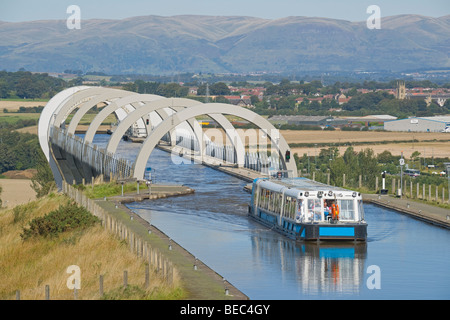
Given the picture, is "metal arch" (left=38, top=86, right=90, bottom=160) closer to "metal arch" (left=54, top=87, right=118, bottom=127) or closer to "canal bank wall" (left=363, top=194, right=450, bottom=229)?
"metal arch" (left=54, top=87, right=118, bottom=127)

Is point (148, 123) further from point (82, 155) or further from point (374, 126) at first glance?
point (374, 126)

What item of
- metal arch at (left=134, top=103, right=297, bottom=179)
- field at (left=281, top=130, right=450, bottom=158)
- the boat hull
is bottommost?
field at (left=281, top=130, right=450, bottom=158)

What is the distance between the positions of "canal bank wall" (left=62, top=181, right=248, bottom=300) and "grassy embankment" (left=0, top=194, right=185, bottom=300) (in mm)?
348

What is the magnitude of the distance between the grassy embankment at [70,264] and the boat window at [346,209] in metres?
9.00

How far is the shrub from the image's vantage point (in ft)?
123

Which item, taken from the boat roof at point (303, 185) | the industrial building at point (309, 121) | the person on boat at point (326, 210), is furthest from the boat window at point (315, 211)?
the industrial building at point (309, 121)

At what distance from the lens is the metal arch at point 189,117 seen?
53.8 meters

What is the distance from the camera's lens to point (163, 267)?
26188mm

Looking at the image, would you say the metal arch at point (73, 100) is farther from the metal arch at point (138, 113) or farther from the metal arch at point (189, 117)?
the metal arch at point (189, 117)

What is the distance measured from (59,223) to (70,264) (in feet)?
20.4

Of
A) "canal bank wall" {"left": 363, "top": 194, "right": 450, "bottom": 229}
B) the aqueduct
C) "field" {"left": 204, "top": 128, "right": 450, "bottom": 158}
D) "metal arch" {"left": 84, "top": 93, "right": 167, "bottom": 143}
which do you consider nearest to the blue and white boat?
"canal bank wall" {"left": 363, "top": 194, "right": 450, "bottom": 229}

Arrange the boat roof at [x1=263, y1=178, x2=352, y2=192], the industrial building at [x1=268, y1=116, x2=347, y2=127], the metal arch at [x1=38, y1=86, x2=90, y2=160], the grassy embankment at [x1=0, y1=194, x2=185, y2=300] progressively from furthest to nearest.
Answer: the industrial building at [x1=268, y1=116, x2=347, y2=127]
the metal arch at [x1=38, y1=86, x2=90, y2=160]
the boat roof at [x1=263, y1=178, x2=352, y2=192]
the grassy embankment at [x1=0, y1=194, x2=185, y2=300]

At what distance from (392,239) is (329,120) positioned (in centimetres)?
15684
